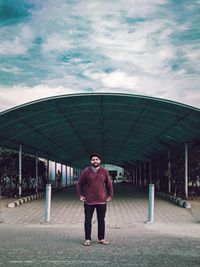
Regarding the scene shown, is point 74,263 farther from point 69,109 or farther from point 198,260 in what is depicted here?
point 69,109

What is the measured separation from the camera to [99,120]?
2089 cm

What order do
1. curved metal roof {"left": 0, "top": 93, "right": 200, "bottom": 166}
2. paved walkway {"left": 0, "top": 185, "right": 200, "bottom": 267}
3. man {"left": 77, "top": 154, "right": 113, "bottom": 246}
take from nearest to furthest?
paved walkway {"left": 0, "top": 185, "right": 200, "bottom": 267} < man {"left": 77, "top": 154, "right": 113, "bottom": 246} < curved metal roof {"left": 0, "top": 93, "right": 200, "bottom": 166}

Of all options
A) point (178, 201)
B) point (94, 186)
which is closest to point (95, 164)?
point (94, 186)

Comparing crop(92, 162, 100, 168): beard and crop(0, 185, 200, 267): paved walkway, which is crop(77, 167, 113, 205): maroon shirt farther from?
crop(0, 185, 200, 267): paved walkway

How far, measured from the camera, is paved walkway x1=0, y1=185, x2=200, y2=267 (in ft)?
20.6

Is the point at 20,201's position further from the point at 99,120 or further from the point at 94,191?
the point at 94,191

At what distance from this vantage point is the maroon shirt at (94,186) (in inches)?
313

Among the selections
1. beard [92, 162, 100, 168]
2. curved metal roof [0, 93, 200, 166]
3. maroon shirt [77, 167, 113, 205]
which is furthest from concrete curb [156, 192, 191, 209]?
beard [92, 162, 100, 168]

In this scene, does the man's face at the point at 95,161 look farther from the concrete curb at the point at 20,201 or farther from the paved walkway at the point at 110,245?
the concrete curb at the point at 20,201

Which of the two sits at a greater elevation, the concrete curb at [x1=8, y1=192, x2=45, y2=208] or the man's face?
the man's face

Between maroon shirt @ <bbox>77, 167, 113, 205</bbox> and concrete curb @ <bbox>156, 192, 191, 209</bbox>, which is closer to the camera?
maroon shirt @ <bbox>77, 167, 113, 205</bbox>

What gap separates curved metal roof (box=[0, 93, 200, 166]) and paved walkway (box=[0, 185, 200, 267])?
4.11 m

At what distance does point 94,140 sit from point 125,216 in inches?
694

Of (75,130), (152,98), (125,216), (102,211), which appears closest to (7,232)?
(102,211)
